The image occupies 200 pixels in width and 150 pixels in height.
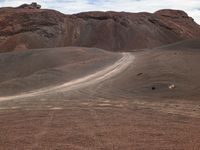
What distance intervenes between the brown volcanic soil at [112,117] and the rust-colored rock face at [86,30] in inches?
2322

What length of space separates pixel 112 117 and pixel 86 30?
3152 inches

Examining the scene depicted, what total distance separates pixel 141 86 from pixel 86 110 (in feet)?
25.9

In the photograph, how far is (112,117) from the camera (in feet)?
50.4

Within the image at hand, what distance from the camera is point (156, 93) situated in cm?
2223

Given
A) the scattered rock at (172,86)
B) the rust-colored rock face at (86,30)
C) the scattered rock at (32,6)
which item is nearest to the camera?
the scattered rock at (172,86)

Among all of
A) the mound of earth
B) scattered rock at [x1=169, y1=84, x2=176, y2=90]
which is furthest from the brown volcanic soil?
the mound of earth

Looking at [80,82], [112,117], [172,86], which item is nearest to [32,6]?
[80,82]

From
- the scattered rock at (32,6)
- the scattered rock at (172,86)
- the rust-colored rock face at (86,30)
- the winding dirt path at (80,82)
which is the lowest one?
the winding dirt path at (80,82)

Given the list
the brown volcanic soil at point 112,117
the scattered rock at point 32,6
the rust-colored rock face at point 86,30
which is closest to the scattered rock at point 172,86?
the brown volcanic soil at point 112,117

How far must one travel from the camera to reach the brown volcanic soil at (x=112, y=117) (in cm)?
A: 1146

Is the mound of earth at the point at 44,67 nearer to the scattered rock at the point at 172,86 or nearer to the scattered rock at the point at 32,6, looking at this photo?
the scattered rock at the point at 172,86

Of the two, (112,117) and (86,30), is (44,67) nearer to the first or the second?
(112,117)

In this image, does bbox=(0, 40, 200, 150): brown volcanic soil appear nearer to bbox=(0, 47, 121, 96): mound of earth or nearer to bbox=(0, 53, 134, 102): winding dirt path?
bbox=(0, 53, 134, 102): winding dirt path

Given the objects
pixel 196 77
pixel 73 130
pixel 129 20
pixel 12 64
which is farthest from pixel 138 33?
pixel 73 130
